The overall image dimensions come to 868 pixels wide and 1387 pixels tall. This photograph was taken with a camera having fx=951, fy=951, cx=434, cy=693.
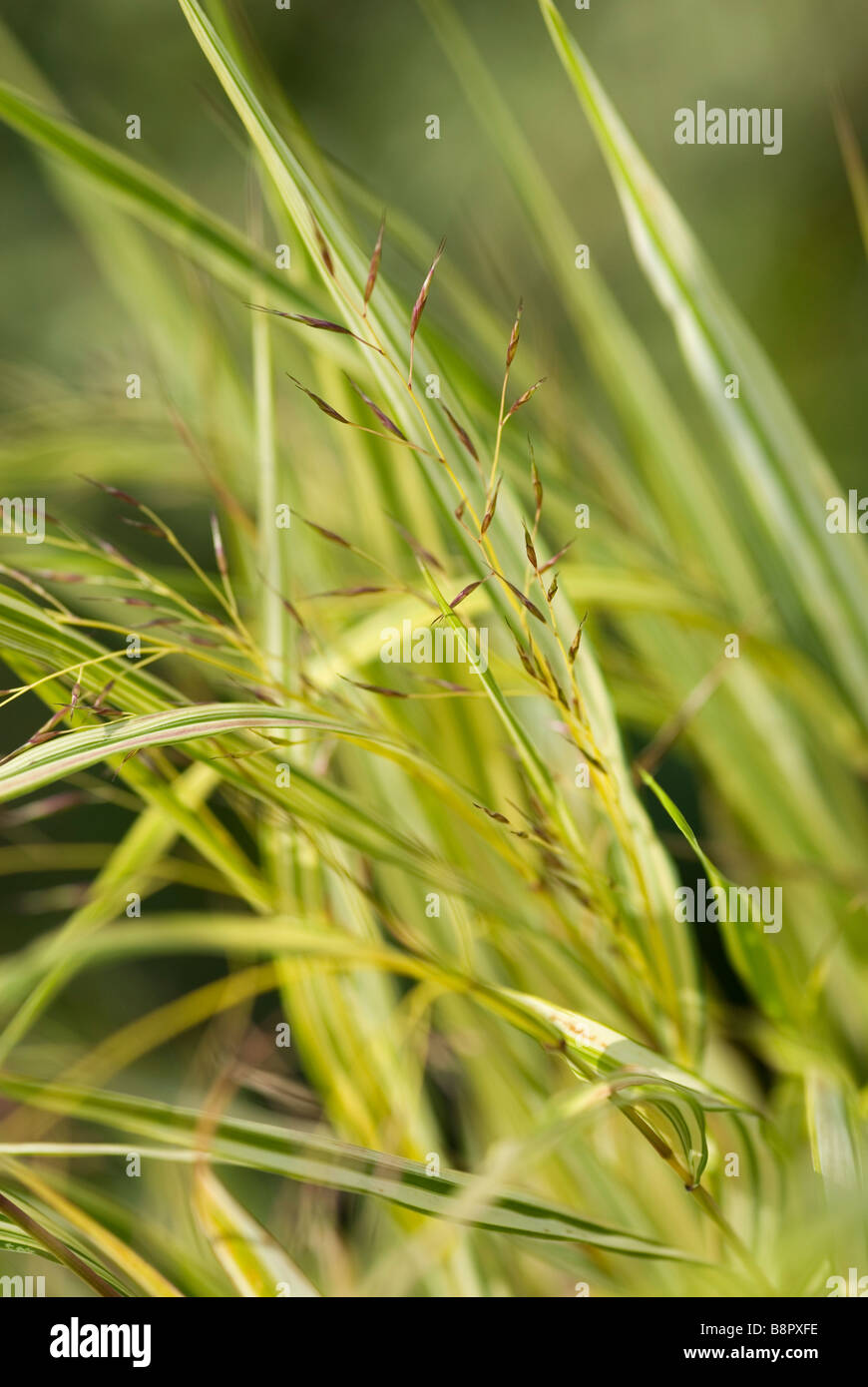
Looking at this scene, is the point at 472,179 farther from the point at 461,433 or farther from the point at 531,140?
the point at 461,433

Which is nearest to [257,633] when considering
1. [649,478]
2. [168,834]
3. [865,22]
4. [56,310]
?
[168,834]

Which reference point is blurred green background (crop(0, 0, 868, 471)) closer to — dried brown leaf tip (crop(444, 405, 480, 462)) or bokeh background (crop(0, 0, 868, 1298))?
bokeh background (crop(0, 0, 868, 1298))

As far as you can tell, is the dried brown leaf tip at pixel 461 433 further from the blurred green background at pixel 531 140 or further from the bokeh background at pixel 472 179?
the blurred green background at pixel 531 140

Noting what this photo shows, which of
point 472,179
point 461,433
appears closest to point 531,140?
point 472,179

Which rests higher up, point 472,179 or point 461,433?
point 472,179

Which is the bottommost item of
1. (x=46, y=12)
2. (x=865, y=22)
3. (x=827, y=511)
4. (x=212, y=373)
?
(x=827, y=511)

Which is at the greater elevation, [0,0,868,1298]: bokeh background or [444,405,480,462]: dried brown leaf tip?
[0,0,868,1298]: bokeh background

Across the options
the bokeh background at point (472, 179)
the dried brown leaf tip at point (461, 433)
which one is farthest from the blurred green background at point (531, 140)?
the dried brown leaf tip at point (461, 433)

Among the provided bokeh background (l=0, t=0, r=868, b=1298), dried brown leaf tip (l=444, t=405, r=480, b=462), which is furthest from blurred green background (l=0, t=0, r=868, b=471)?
dried brown leaf tip (l=444, t=405, r=480, b=462)

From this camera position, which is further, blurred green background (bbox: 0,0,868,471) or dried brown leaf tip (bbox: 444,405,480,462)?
blurred green background (bbox: 0,0,868,471)

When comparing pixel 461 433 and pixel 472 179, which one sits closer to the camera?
pixel 461 433

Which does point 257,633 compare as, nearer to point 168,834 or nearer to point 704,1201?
point 168,834
